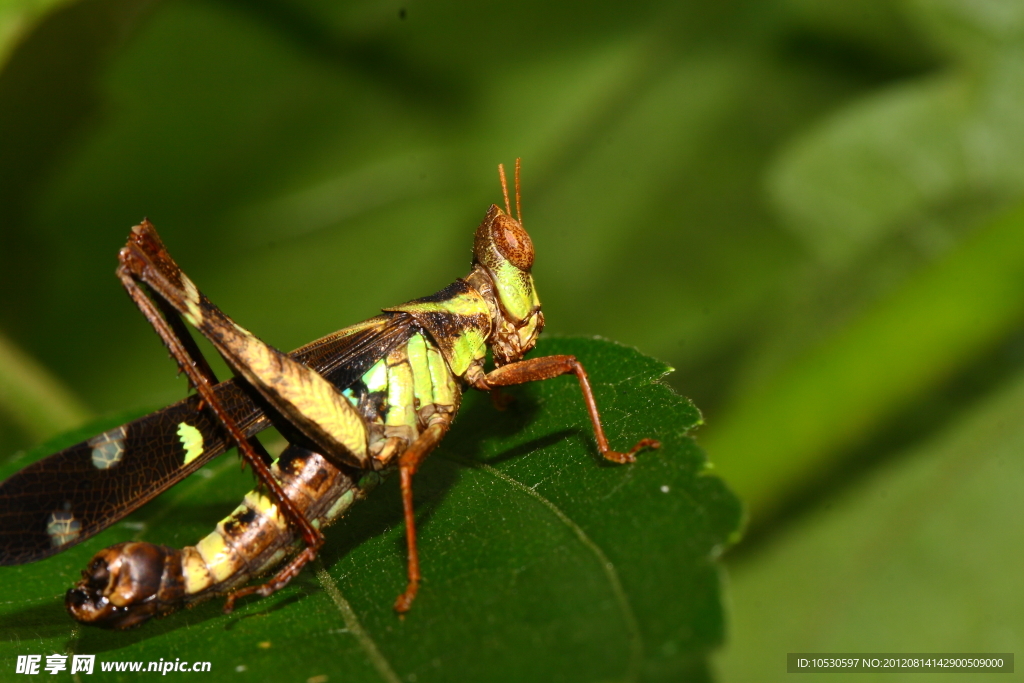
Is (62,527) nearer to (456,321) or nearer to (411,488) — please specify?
(411,488)

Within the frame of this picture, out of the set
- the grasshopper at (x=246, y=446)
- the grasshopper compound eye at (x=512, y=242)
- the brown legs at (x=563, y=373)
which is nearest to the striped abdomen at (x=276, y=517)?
the grasshopper at (x=246, y=446)

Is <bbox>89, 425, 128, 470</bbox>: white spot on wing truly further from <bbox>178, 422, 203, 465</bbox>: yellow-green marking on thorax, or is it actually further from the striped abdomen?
the striped abdomen

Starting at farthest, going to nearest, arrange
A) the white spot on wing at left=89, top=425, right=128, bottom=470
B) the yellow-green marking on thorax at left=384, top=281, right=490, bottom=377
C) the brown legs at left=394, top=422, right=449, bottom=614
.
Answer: the yellow-green marking on thorax at left=384, top=281, right=490, bottom=377 → the white spot on wing at left=89, top=425, right=128, bottom=470 → the brown legs at left=394, top=422, right=449, bottom=614

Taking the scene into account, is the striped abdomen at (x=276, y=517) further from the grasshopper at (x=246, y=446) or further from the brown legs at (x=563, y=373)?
the brown legs at (x=563, y=373)

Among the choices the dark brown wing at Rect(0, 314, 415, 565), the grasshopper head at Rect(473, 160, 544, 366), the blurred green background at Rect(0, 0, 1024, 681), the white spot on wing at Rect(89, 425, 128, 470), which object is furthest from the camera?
the blurred green background at Rect(0, 0, 1024, 681)

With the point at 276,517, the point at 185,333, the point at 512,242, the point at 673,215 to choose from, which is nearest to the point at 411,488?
the point at 276,517

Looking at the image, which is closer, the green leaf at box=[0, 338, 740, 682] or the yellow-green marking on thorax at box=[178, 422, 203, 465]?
the green leaf at box=[0, 338, 740, 682]

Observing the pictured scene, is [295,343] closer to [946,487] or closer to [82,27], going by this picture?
[82,27]

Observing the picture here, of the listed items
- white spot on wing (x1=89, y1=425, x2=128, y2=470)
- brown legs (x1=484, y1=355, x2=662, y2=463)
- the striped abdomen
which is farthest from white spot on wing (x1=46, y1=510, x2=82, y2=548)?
brown legs (x1=484, y1=355, x2=662, y2=463)
